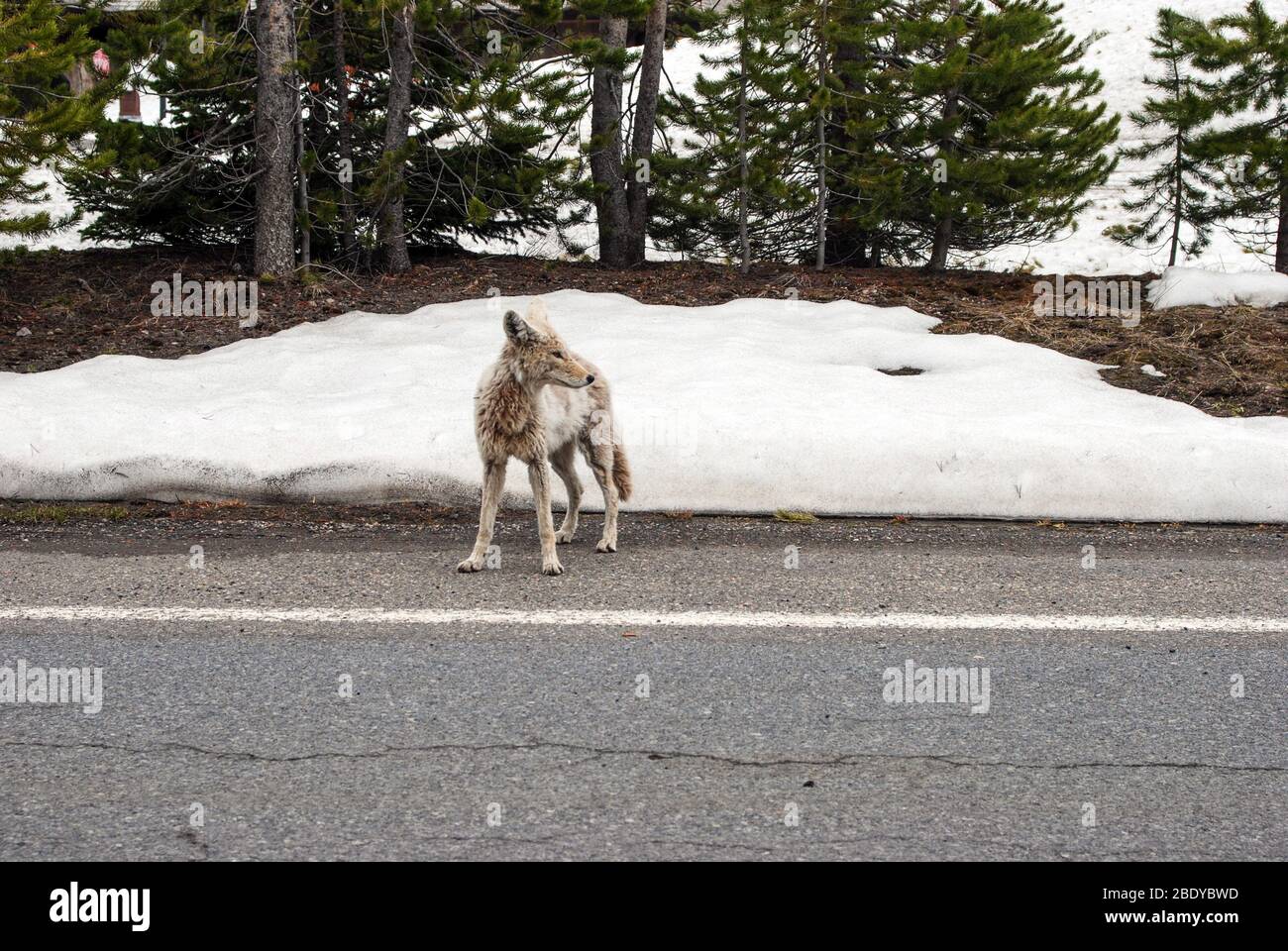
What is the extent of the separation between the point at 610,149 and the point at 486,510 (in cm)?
Result: 920

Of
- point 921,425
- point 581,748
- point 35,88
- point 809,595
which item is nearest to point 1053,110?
point 921,425

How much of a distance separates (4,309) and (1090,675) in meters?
12.4

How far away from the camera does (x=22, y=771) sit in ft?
13.3

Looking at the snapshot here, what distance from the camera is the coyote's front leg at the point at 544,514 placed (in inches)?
265

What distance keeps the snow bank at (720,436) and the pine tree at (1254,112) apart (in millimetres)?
4808

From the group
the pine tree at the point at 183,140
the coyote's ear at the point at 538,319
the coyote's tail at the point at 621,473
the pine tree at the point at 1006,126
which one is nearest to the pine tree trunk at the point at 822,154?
the pine tree at the point at 1006,126

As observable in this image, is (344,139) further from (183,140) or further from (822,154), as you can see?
(822,154)

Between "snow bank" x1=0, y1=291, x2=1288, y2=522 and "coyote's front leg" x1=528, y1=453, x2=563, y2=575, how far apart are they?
147cm

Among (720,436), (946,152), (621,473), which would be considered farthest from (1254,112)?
(621,473)

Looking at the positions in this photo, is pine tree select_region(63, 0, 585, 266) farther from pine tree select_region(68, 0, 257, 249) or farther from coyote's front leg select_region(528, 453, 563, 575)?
coyote's front leg select_region(528, 453, 563, 575)

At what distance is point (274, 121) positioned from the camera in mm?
13328

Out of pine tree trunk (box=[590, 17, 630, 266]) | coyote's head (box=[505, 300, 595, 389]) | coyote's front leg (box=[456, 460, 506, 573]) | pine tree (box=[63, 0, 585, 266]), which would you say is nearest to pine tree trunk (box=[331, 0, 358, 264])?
pine tree (box=[63, 0, 585, 266])

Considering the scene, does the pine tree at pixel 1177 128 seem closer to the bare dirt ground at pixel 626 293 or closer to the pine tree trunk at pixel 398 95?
the bare dirt ground at pixel 626 293

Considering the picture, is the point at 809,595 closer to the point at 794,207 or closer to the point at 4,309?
the point at 794,207
